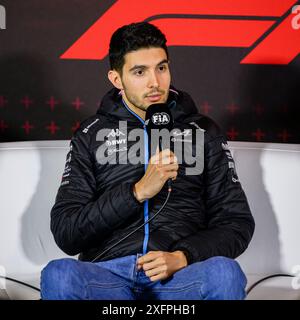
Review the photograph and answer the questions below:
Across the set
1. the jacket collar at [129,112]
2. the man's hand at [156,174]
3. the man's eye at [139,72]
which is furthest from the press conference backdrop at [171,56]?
the man's hand at [156,174]

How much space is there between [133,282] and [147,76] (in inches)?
22.9

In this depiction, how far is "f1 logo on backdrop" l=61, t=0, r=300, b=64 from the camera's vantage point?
2.76 metres

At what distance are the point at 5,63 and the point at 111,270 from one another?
3.95 feet

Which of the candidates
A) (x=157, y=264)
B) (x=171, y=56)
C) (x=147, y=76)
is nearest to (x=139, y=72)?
(x=147, y=76)

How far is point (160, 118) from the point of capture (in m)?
1.80

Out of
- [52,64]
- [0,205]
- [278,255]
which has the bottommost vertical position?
[278,255]

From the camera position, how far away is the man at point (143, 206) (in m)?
1.76

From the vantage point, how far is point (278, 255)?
2348 millimetres

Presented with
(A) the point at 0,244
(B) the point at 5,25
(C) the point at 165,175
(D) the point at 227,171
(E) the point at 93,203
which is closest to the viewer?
(C) the point at 165,175

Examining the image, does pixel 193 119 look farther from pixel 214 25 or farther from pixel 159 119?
pixel 214 25

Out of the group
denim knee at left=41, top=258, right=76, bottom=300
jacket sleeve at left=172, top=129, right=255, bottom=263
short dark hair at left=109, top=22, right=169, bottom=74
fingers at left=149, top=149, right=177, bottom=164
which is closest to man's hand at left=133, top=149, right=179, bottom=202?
fingers at left=149, top=149, right=177, bottom=164

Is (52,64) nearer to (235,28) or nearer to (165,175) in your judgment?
(235,28)

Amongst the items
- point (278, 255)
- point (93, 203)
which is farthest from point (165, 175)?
point (278, 255)

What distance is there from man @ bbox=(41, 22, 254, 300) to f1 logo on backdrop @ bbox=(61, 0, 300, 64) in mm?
680
